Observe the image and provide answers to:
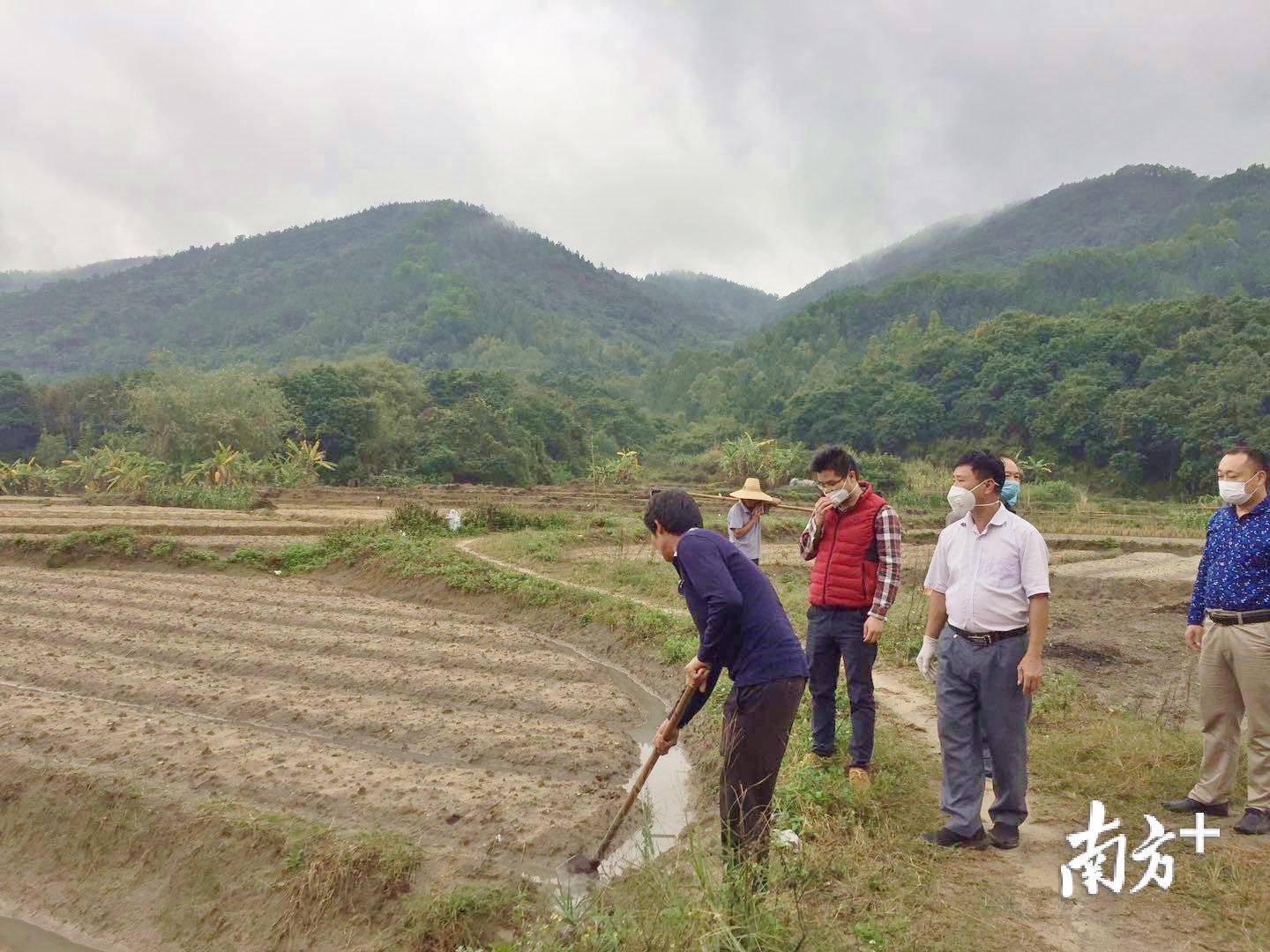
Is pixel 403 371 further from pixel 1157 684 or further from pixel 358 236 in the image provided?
pixel 358 236

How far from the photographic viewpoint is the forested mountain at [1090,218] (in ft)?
388

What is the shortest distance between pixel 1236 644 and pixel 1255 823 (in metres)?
0.86

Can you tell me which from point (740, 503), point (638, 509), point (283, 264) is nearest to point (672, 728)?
point (740, 503)

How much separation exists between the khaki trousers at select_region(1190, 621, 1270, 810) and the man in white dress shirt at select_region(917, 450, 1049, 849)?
108 centimetres

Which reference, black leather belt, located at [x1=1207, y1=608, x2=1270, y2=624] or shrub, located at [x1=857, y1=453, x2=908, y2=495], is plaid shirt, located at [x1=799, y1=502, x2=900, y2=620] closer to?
black leather belt, located at [x1=1207, y1=608, x2=1270, y2=624]

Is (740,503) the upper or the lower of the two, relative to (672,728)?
upper

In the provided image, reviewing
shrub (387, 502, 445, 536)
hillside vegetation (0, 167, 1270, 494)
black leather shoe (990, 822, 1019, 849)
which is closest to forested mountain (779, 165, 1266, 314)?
hillside vegetation (0, 167, 1270, 494)

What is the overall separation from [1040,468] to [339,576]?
3726cm

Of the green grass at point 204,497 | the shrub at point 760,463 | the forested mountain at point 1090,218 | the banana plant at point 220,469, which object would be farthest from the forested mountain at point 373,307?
the green grass at point 204,497

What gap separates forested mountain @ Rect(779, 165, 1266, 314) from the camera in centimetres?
11819

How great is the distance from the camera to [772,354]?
286 ft

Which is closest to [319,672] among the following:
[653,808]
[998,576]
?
[653,808]

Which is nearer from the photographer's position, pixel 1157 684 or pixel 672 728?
pixel 672 728

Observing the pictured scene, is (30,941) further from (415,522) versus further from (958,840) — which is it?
(415,522)
